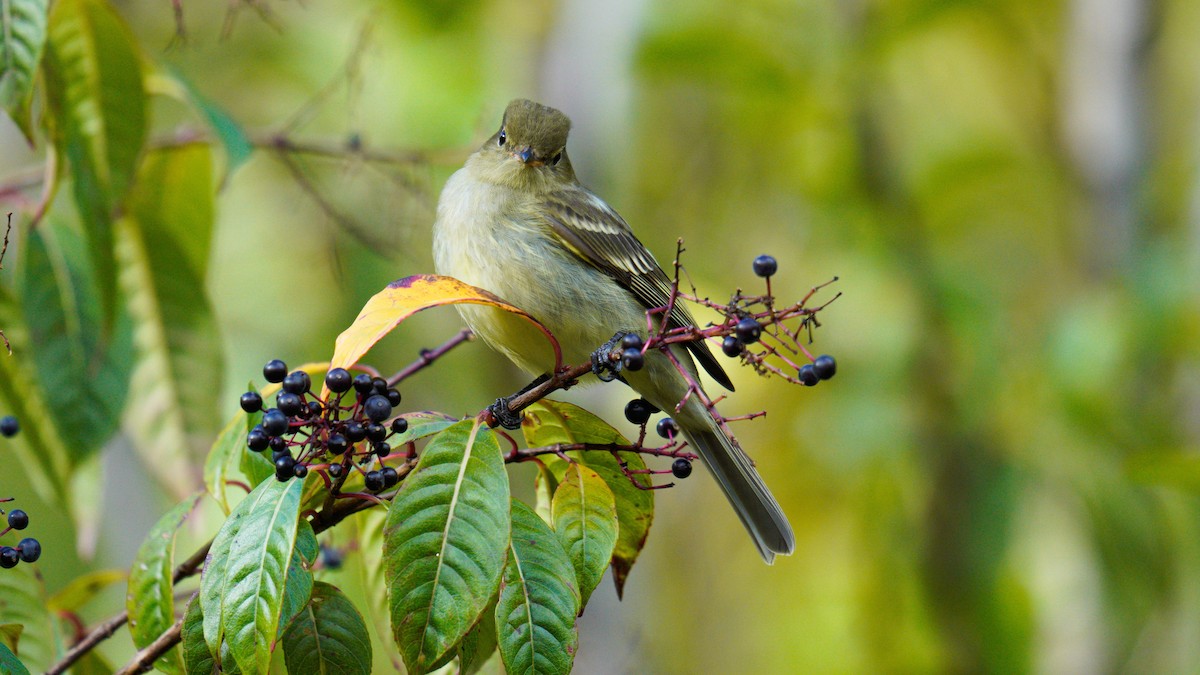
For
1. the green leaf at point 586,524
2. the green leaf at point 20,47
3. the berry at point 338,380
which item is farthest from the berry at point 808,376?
the green leaf at point 20,47

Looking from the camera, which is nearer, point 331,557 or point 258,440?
point 258,440

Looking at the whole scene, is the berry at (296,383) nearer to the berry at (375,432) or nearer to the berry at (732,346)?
the berry at (375,432)

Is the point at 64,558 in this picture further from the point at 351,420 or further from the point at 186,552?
the point at 351,420

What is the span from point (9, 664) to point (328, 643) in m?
0.47

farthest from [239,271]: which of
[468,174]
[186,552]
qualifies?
[468,174]

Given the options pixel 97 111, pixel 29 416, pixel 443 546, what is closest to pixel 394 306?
pixel 443 546

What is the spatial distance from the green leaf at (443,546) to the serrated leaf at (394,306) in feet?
0.65

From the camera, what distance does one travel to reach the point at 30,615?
2.15 meters

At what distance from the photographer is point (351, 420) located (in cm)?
182

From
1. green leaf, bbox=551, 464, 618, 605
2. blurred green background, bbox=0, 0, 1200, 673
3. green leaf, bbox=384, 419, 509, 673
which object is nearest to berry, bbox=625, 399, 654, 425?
green leaf, bbox=551, 464, 618, 605

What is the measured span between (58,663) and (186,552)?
313 cm

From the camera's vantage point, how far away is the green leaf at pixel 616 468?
222 cm

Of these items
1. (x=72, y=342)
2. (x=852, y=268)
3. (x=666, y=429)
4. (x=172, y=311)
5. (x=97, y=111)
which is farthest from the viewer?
(x=852, y=268)

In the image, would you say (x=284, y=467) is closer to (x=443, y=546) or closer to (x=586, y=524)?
(x=443, y=546)
